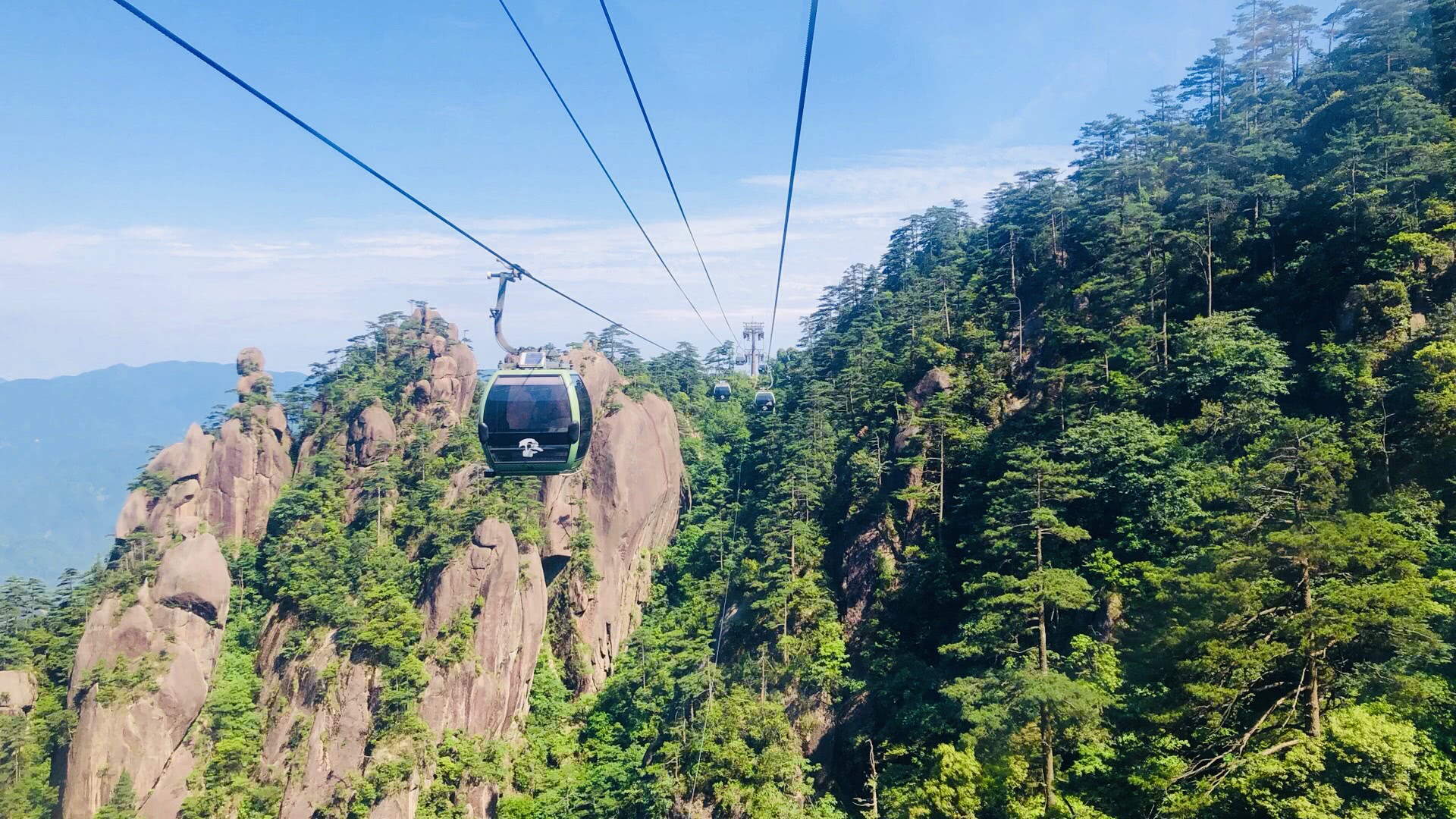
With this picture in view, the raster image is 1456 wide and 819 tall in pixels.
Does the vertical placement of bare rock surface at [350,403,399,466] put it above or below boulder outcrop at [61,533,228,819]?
above

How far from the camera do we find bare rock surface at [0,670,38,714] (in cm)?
2764

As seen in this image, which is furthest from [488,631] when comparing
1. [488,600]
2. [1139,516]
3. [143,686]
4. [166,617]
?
[1139,516]

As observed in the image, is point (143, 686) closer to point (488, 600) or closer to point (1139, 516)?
point (488, 600)

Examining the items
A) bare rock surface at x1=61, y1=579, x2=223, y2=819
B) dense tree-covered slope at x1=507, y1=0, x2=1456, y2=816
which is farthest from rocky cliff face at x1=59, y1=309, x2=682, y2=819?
dense tree-covered slope at x1=507, y1=0, x2=1456, y2=816

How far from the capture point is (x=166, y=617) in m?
30.3

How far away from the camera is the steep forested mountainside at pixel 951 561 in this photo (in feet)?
45.1

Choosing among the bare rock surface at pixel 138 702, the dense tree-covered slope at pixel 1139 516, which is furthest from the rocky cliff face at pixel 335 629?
the dense tree-covered slope at pixel 1139 516

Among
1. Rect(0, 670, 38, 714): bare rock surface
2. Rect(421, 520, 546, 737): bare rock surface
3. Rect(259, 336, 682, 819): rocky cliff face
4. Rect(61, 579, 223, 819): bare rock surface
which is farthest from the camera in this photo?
Rect(421, 520, 546, 737): bare rock surface

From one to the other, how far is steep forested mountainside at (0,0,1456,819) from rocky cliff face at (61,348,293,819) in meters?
0.16

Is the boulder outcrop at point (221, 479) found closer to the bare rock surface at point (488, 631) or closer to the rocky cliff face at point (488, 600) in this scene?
the rocky cliff face at point (488, 600)

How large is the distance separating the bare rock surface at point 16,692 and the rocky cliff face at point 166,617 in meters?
1.87

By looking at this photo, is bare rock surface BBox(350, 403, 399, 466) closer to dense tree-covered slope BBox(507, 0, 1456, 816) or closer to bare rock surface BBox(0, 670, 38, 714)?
bare rock surface BBox(0, 670, 38, 714)

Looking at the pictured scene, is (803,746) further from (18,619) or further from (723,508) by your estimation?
(18,619)

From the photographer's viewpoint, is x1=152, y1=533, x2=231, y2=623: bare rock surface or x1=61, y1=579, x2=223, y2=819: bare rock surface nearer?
x1=61, y1=579, x2=223, y2=819: bare rock surface
